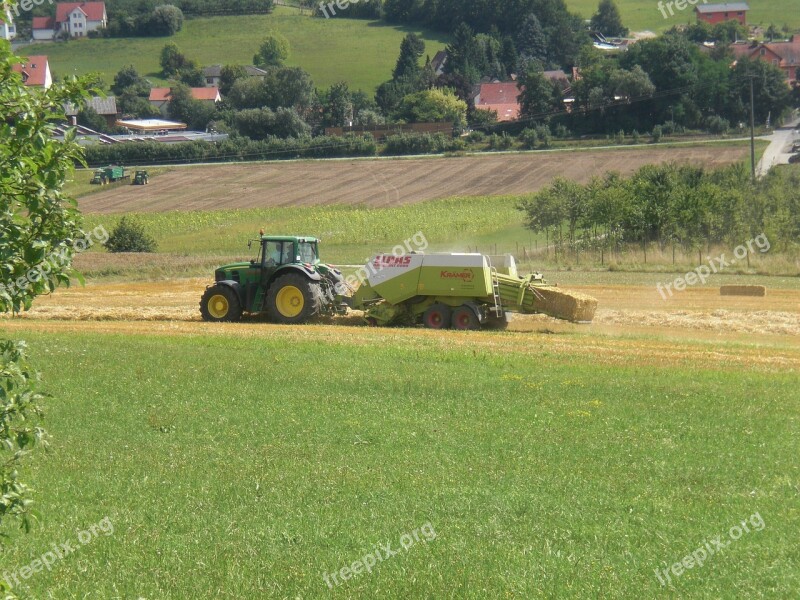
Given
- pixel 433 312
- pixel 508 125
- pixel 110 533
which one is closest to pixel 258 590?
pixel 110 533

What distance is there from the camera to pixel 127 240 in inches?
2071

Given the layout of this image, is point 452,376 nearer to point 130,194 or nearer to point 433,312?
point 433,312

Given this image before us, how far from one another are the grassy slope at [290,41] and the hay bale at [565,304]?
117267 mm

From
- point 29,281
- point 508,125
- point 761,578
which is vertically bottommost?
point 761,578

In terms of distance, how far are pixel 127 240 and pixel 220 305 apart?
2820cm

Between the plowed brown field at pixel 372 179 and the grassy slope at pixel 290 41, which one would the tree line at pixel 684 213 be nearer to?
the plowed brown field at pixel 372 179

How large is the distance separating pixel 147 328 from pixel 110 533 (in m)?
15.5

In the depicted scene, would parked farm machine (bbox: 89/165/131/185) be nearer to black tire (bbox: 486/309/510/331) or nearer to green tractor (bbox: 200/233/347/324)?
green tractor (bbox: 200/233/347/324)

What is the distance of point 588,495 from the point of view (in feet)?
36.9

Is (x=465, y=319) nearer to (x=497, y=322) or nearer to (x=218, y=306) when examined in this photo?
(x=497, y=322)

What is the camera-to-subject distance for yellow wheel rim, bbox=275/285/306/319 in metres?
25.4

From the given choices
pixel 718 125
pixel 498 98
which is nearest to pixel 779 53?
pixel 498 98

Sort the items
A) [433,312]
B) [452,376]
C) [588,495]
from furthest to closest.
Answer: [433,312] < [452,376] < [588,495]

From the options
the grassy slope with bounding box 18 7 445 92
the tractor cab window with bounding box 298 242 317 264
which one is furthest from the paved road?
the grassy slope with bounding box 18 7 445 92
